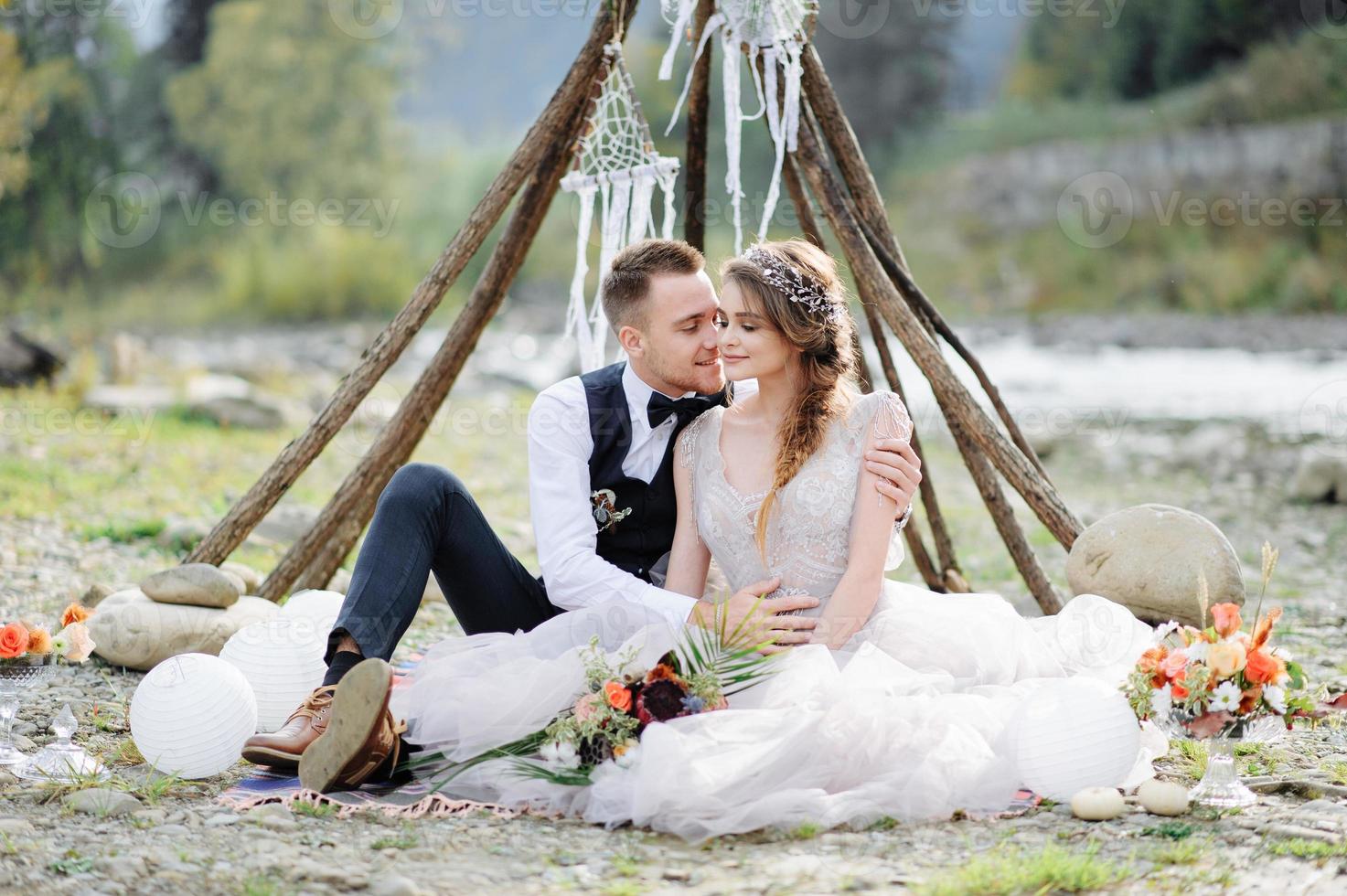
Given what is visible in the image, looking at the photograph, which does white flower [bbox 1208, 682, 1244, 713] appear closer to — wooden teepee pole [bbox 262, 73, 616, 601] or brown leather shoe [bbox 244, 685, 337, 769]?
brown leather shoe [bbox 244, 685, 337, 769]

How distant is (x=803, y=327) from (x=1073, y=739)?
1.34 metres

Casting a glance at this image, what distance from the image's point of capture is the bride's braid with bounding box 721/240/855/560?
3.69 metres

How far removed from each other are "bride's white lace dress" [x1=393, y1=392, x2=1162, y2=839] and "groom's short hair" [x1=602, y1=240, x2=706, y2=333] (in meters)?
0.41

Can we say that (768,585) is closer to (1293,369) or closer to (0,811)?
→ (0,811)

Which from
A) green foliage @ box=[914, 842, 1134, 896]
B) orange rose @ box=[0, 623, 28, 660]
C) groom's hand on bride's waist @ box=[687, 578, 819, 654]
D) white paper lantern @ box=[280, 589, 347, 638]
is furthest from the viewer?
white paper lantern @ box=[280, 589, 347, 638]

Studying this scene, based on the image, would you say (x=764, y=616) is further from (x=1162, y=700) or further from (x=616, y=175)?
(x=616, y=175)

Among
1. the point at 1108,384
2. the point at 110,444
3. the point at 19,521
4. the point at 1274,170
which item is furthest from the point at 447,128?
the point at 19,521

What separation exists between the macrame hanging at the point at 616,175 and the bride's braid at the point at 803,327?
1.23 m

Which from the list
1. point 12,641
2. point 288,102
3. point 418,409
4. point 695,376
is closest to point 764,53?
point 695,376

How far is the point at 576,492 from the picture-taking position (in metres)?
3.90

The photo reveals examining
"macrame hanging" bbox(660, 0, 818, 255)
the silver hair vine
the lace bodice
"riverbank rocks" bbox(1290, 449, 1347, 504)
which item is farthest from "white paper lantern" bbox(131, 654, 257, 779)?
"riverbank rocks" bbox(1290, 449, 1347, 504)

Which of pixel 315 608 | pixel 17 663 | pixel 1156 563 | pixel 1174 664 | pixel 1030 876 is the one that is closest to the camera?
pixel 1030 876

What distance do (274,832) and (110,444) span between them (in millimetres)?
7253

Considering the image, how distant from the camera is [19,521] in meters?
7.07
